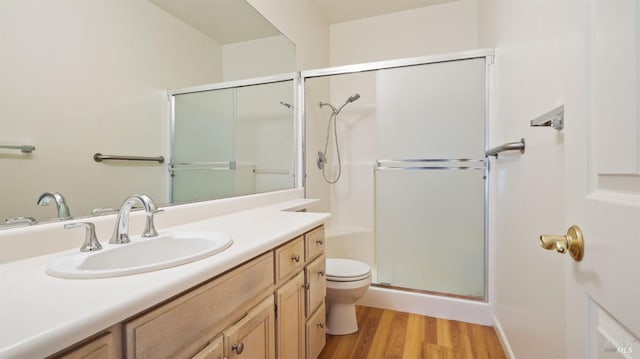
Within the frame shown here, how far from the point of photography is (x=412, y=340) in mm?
1796

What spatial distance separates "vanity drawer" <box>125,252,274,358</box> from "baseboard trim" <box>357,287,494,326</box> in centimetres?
149

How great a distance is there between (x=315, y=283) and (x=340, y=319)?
580 mm

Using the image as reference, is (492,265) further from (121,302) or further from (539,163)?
(121,302)

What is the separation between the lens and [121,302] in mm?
520

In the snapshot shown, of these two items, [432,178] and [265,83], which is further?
[432,178]

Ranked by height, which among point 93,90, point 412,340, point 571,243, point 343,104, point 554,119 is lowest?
point 412,340

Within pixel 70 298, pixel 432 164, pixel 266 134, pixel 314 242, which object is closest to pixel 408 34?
pixel 432 164

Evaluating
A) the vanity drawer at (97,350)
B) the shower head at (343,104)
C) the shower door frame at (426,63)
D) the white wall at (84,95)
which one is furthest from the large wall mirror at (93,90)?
the shower head at (343,104)

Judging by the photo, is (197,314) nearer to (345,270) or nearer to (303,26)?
(345,270)

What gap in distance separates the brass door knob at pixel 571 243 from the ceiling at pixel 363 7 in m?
2.93

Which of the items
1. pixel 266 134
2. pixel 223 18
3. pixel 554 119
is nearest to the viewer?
pixel 554 119

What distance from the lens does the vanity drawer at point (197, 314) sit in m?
0.58

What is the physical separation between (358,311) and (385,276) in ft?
1.19

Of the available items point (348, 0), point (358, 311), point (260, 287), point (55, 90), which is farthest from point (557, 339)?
point (348, 0)
